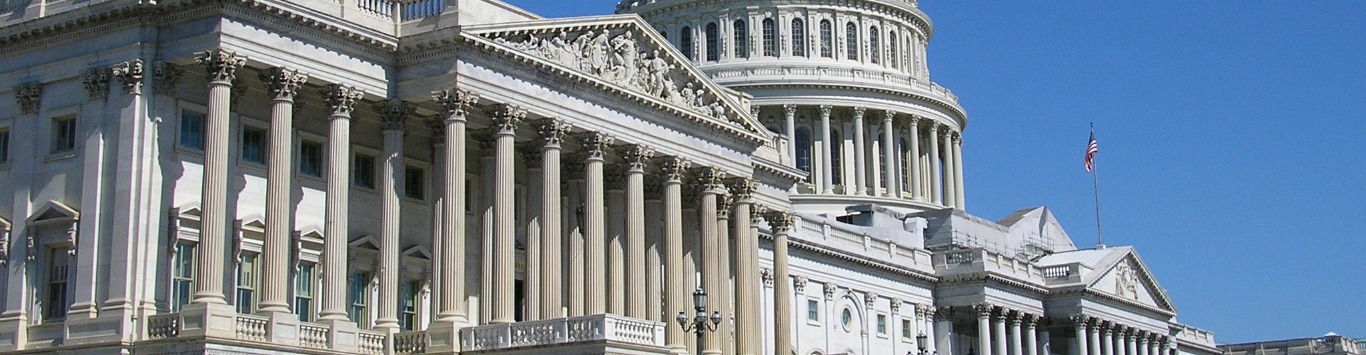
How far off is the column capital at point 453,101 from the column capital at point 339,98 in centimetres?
222

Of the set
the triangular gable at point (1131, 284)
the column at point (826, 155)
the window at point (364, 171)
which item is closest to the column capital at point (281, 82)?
the window at point (364, 171)

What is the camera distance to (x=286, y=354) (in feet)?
127

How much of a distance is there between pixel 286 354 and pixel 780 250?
2409 centimetres

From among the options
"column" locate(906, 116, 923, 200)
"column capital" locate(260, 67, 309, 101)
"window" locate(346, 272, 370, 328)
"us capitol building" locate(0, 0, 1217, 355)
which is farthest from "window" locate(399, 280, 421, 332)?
"column" locate(906, 116, 923, 200)

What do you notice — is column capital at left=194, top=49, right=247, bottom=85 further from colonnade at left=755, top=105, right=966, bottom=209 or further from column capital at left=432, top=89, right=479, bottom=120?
colonnade at left=755, top=105, right=966, bottom=209

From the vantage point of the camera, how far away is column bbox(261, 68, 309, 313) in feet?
129

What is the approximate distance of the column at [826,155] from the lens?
98500 mm

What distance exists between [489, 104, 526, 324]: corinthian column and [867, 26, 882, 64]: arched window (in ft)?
194

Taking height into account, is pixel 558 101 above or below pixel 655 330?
above

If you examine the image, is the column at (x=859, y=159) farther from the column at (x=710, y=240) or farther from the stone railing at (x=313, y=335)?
the stone railing at (x=313, y=335)

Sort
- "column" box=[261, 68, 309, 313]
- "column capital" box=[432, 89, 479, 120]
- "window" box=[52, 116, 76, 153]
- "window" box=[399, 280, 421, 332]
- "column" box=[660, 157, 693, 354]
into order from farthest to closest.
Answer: "column" box=[660, 157, 693, 354]
"window" box=[399, 280, 421, 332]
"column capital" box=[432, 89, 479, 120]
"window" box=[52, 116, 76, 153]
"column" box=[261, 68, 309, 313]

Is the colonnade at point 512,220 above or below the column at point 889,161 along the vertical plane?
below

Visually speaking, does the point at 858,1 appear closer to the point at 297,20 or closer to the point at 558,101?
the point at 558,101

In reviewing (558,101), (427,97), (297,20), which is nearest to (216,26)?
(297,20)
